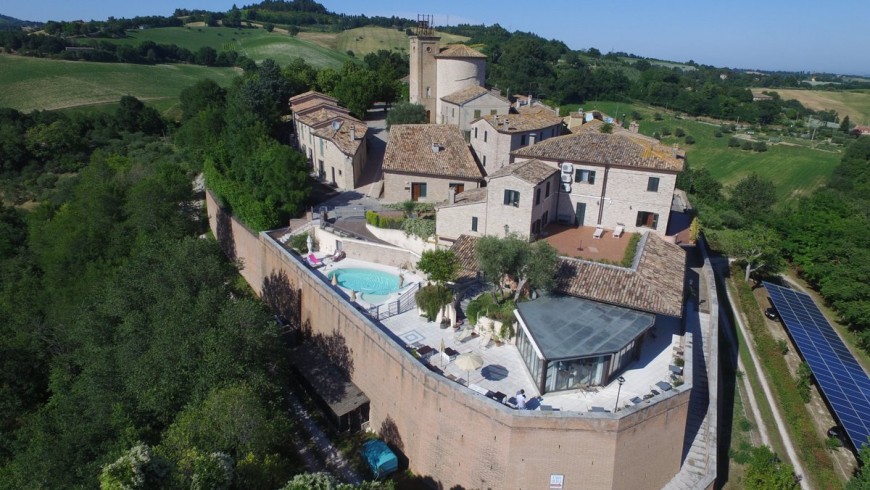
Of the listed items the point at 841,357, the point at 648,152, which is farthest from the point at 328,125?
the point at 841,357

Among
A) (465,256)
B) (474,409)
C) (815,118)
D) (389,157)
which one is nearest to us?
(474,409)

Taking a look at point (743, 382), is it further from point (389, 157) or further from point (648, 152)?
point (389, 157)

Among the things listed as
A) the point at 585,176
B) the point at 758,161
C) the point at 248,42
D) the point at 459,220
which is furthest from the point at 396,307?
the point at 248,42

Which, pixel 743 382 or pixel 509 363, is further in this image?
pixel 743 382

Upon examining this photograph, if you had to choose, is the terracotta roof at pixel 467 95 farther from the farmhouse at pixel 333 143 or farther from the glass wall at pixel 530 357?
the glass wall at pixel 530 357

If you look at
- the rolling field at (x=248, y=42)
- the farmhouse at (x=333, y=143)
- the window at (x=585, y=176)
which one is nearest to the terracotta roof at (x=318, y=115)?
the farmhouse at (x=333, y=143)

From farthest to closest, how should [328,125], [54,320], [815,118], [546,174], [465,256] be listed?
1. [815,118]
2. [328,125]
3. [54,320]
4. [546,174]
5. [465,256]

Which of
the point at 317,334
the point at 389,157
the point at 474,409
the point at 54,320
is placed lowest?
the point at 54,320
